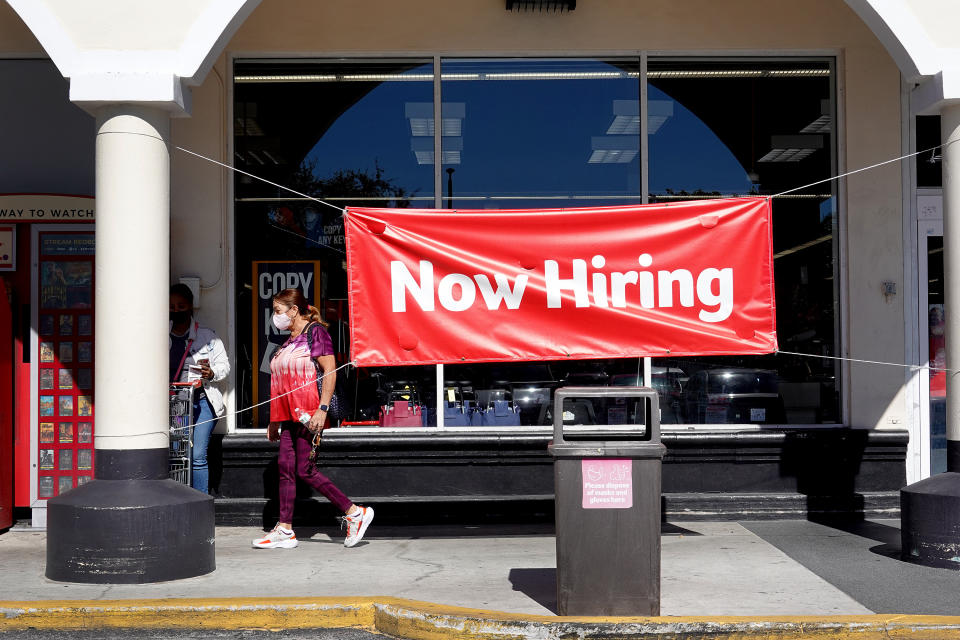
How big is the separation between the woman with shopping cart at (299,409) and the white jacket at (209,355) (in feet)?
3.06

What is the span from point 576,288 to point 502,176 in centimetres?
216

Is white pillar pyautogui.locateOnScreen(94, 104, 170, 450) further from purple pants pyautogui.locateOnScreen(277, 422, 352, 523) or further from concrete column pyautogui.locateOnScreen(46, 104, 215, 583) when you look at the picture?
purple pants pyautogui.locateOnScreen(277, 422, 352, 523)

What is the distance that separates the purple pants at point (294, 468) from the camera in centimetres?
765

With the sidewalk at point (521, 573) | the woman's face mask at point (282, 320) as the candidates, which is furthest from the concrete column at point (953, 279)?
the woman's face mask at point (282, 320)

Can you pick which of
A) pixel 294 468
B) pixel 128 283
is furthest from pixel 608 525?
pixel 128 283

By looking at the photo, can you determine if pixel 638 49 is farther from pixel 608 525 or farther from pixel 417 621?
pixel 417 621

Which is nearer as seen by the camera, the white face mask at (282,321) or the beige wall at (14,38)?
the white face mask at (282,321)

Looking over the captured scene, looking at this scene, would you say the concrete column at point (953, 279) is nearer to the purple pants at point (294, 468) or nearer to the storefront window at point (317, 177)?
the storefront window at point (317, 177)

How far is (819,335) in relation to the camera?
29.8ft

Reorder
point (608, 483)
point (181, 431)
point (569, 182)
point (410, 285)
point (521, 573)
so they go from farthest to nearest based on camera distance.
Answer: point (569, 182) < point (181, 431) < point (410, 285) < point (521, 573) < point (608, 483)

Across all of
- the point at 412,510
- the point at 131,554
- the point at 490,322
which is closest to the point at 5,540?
the point at 131,554

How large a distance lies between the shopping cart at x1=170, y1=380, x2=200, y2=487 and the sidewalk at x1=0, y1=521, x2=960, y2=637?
629mm

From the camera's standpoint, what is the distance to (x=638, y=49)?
905 centimetres

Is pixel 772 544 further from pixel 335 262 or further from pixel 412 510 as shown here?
pixel 335 262
